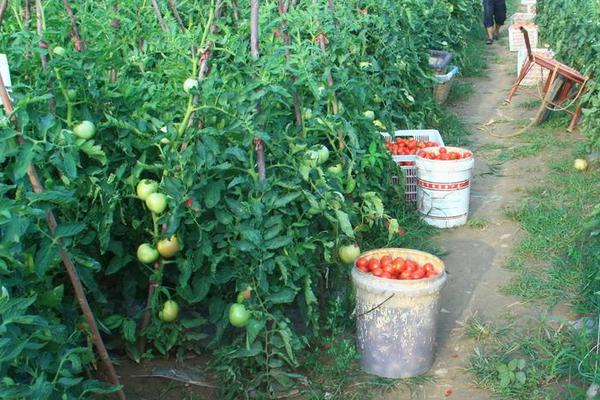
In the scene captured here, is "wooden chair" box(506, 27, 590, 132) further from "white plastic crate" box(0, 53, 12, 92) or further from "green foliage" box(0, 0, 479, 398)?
"white plastic crate" box(0, 53, 12, 92)

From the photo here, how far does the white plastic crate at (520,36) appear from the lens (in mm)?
10609

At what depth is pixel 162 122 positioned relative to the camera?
321 centimetres

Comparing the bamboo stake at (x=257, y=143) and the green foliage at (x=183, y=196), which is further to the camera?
the bamboo stake at (x=257, y=143)

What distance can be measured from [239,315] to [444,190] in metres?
2.45

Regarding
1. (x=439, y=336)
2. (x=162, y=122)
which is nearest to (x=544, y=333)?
(x=439, y=336)

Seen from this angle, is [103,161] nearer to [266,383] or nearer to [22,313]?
[22,313]

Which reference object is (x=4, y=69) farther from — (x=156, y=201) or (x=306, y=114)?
(x=306, y=114)

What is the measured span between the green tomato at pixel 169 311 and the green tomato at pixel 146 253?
0.22m

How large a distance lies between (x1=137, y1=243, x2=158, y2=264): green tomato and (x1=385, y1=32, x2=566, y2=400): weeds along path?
120cm

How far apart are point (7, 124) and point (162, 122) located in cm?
79

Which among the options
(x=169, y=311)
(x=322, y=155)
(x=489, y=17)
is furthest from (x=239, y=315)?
→ (x=489, y=17)

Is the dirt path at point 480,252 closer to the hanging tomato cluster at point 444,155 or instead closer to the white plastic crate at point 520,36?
the hanging tomato cluster at point 444,155

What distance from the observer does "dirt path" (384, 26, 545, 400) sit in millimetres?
3510

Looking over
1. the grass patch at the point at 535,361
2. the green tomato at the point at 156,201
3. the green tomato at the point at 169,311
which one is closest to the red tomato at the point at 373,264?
the grass patch at the point at 535,361
